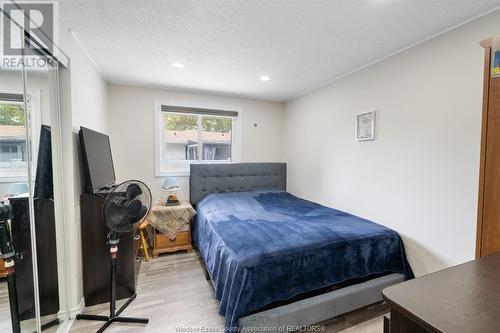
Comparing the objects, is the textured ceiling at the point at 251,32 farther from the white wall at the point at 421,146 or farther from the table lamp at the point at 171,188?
the table lamp at the point at 171,188

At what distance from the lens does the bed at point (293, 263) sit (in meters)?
1.59

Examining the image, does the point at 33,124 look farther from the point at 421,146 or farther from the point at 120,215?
the point at 421,146

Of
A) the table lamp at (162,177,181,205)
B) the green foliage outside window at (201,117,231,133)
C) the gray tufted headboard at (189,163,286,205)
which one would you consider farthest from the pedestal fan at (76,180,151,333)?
the green foliage outside window at (201,117,231,133)

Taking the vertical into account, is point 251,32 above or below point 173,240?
above

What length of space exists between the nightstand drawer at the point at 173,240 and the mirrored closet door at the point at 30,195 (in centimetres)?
127

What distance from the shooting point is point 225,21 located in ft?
5.68

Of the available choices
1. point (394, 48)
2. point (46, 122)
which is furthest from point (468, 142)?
point (46, 122)

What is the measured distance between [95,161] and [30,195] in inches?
31.5

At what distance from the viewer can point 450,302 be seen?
73 cm

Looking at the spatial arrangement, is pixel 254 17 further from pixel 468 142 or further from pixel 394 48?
pixel 468 142

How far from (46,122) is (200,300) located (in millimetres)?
1979

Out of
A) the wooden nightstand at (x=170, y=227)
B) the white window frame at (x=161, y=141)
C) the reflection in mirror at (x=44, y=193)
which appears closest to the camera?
the reflection in mirror at (x=44, y=193)

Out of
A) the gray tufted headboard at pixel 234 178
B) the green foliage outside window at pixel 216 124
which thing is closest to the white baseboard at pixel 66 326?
the gray tufted headboard at pixel 234 178

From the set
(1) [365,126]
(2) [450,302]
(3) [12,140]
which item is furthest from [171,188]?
(2) [450,302]
